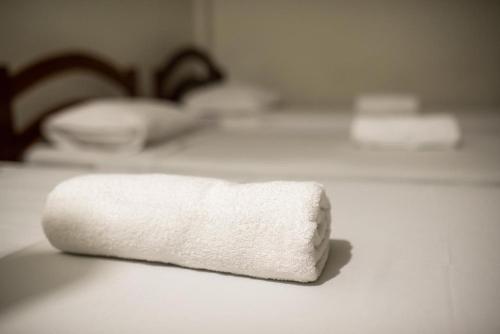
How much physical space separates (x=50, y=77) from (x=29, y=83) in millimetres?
162

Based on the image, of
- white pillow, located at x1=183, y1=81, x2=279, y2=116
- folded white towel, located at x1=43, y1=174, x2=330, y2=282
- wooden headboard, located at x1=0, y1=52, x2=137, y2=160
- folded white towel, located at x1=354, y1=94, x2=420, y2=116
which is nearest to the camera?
folded white towel, located at x1=43, y1=174, x2=330, y2=282

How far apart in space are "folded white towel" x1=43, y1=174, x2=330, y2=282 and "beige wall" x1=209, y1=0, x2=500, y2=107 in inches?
110

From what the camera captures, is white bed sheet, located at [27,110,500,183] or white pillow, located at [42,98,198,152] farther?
white pillow, located at [42,98,198,152]

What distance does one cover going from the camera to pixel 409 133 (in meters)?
1.70

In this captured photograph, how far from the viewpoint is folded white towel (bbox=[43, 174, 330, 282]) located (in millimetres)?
689

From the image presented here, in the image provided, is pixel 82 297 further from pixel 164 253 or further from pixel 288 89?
pixel 288 89

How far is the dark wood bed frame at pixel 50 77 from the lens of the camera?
163cm

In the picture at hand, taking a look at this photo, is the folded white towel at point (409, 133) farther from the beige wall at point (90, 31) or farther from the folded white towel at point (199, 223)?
the beige wall at point (90, 31)

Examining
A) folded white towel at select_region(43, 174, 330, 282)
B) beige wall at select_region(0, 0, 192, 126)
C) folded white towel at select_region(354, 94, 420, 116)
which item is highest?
beige wall at select_region(0, 0, 192, 126)

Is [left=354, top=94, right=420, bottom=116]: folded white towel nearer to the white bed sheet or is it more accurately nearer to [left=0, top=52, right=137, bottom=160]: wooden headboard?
the white bed sheet

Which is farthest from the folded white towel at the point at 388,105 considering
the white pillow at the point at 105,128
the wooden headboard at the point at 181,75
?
the white pillow at the point at 105,128

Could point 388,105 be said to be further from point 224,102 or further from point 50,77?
point 50,77

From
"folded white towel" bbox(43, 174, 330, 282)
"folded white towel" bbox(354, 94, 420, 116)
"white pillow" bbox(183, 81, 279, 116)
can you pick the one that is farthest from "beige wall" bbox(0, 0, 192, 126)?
"folded white towel" bbox(354, 94, 420, 116)

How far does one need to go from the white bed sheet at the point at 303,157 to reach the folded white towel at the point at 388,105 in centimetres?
33
